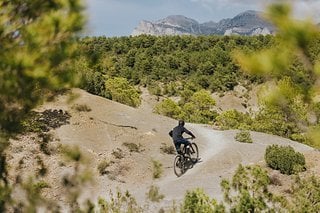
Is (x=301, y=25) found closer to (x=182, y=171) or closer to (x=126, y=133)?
(x=182, y=171)

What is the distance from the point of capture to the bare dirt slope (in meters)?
18.8

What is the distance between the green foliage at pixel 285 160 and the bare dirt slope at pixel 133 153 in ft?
5.30

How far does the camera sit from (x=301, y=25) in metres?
4.32

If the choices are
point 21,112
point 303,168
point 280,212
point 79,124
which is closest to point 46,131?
point 79,124

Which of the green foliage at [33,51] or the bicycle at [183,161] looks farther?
the bicycle at [183,161]

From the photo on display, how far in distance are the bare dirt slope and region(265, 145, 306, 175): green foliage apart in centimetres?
162

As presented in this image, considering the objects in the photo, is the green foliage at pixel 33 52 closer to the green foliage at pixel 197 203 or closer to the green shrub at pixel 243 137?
the green foliage at pixel 197 203

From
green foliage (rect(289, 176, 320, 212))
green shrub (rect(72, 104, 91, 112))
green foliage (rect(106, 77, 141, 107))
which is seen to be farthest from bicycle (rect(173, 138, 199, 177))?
green foliage (rect(106, 77, 141, 107))

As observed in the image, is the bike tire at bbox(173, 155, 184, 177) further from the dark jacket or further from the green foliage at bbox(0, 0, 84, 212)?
the green foliage at bbox(0, 0, 84, 212)

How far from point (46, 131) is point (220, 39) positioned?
7386 centimetres

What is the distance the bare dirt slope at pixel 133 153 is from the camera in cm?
1881

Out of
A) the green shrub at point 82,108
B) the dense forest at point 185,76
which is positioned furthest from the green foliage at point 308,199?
the dense forest at point 185,76

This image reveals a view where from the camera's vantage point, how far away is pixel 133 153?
73.6 ft

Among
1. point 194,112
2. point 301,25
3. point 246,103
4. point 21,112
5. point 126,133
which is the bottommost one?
point 246,103
